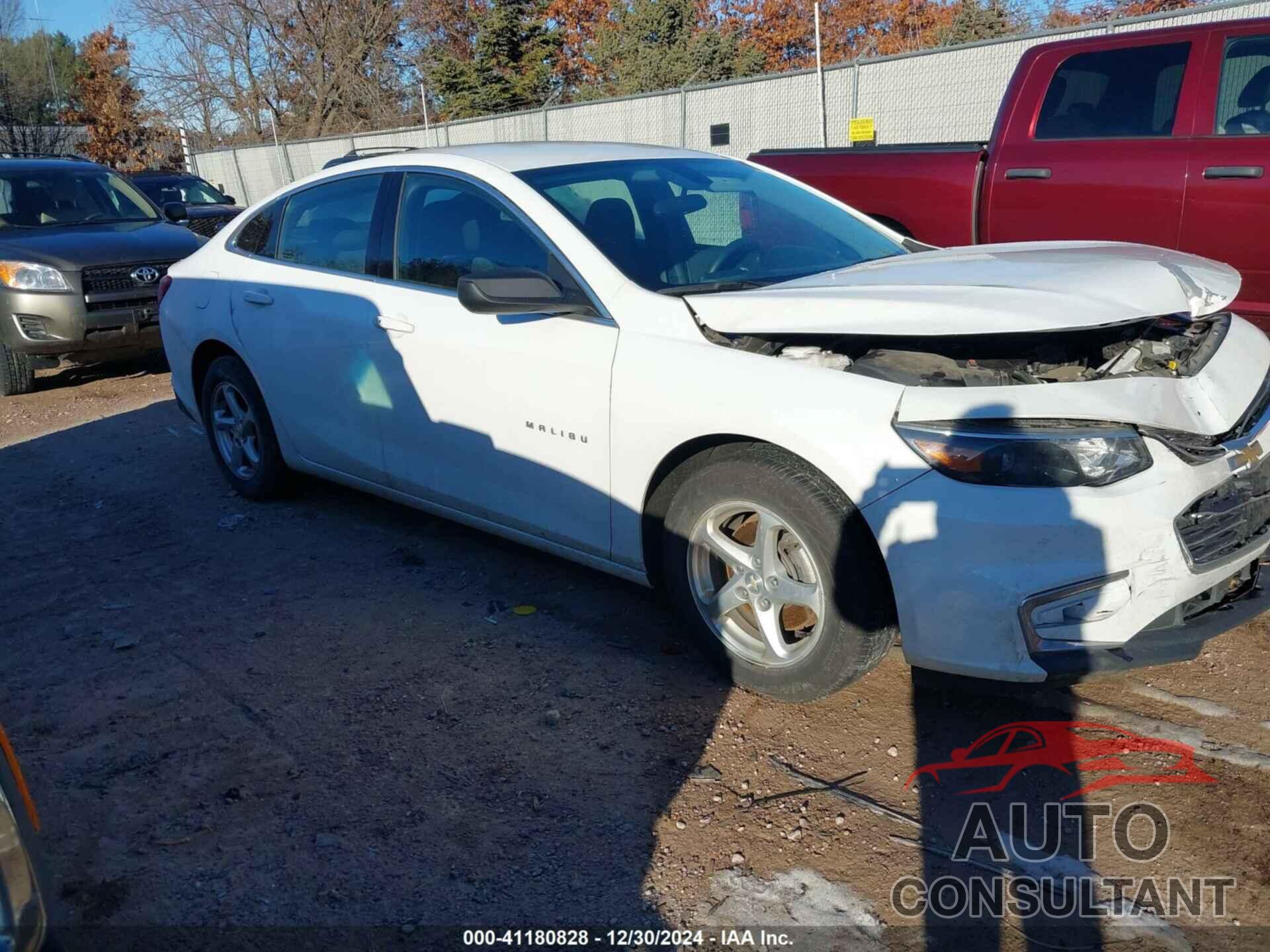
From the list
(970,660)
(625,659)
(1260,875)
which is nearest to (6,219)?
(625,659)

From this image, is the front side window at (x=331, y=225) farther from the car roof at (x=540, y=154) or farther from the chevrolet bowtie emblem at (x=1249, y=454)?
the chevrolet bowtie emblem at (x=1249, y=454)

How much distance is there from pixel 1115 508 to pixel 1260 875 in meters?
0.93

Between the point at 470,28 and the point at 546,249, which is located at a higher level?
the point at 470,28

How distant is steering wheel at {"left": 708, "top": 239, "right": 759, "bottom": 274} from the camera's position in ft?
12.6

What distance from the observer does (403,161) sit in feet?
14.8

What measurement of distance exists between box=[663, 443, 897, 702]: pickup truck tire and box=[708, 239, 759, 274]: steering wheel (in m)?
0.84

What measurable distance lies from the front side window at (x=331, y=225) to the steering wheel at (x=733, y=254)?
1599mm

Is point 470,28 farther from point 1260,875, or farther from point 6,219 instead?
point 1260,875

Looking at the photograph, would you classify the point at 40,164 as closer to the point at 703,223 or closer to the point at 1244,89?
the point at 703,223

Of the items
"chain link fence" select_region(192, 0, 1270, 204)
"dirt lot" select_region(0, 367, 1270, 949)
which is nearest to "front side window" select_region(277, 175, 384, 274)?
"dirt lot" select_region(0, 367, 1270, 949)

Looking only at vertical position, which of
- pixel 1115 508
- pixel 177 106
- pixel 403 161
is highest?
pixel 177 106

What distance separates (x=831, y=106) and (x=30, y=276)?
922cm

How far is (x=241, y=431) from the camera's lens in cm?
551

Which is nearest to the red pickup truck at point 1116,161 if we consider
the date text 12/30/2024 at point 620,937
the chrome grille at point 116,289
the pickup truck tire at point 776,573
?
the pickup truck tire at point 776,573
